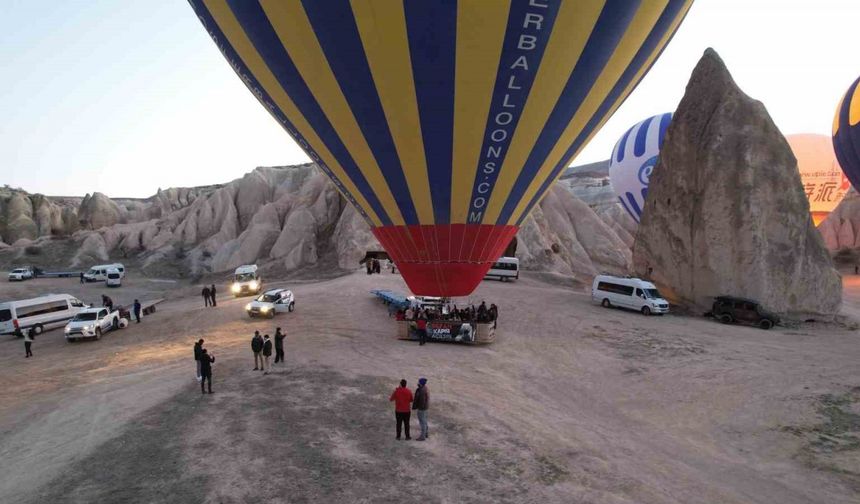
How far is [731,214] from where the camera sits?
2505cm

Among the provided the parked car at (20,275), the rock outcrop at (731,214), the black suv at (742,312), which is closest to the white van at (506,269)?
the rock outcrop at (731,214)

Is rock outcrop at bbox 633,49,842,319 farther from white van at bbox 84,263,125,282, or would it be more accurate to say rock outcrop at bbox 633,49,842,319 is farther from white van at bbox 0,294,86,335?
white van at bbox 84,263,125,282

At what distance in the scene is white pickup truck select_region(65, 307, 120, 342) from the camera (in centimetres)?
2167

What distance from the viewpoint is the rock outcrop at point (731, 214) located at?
2388cm

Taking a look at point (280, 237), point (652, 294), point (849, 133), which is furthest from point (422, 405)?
point (849, 133)

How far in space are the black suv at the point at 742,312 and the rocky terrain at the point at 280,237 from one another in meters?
21.2

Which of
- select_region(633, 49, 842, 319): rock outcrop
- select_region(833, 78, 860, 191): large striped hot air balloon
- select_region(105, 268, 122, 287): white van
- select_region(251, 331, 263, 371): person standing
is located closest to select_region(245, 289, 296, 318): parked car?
select_region(251, 331, 263, 371): person standing

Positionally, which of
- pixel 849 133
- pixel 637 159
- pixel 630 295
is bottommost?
pixel 630 295

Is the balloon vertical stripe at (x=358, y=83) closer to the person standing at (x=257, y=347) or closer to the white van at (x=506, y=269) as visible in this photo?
the person standing at (x=257, y=347)

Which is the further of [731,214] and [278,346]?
[731,214]

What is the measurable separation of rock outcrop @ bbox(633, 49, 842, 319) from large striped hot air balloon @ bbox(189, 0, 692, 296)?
1527cm

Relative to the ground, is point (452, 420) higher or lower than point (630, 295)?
lower

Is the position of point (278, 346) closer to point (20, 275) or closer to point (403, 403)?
point (403, 403)

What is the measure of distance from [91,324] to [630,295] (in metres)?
28.1
